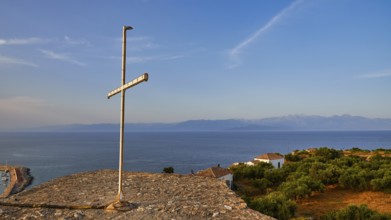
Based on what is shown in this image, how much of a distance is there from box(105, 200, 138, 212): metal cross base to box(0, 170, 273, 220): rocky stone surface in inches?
2.9

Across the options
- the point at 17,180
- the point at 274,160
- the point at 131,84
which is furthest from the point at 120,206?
the point at 17,180

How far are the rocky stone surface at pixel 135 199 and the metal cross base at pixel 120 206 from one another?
0.07 metres

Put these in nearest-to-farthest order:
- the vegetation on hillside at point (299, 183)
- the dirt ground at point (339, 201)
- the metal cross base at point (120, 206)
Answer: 1. the metal cross base at point (120, 206)
2. the vegetation on hillside at point (299, 183)
3. the dirt ground at point (339, 201)

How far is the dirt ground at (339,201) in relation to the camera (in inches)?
601

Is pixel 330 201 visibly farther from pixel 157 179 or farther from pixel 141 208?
pixel 141 208

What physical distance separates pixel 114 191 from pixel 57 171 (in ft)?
247

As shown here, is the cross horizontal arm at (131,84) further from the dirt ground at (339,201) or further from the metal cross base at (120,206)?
the dirt ground at (339,201)

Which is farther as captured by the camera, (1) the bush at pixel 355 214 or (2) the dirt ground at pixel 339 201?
(2) the dirt ground at pixel 339 201

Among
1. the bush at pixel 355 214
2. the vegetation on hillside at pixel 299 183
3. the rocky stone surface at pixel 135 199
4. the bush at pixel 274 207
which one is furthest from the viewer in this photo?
the vegetation on hillside at pixel 299 183

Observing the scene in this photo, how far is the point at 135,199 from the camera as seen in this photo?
5.60 m

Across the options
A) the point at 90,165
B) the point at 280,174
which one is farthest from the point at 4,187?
the point at 280,174

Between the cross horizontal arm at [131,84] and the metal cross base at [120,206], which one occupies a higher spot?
the cross horizontal arm at [131,84]

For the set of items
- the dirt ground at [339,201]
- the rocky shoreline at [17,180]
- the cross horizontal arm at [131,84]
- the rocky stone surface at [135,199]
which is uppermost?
the cross horizontal arm at [131,84]

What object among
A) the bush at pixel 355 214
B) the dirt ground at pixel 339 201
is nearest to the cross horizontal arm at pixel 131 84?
the bush at pixel 355 214
